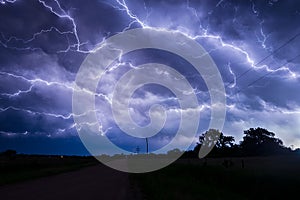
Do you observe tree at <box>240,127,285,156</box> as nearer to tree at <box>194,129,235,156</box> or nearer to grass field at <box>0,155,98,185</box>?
tree at <box>194,129,235,156</box>

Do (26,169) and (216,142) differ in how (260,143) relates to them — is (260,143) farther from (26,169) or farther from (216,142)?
(26,169)

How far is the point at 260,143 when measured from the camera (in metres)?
79.0

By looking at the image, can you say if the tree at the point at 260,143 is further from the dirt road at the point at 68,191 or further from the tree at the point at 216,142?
the dirt road at the point at 68,191

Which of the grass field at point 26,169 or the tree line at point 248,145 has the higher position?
the tree line at point 248,145

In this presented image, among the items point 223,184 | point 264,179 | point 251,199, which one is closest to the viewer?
point 251,199

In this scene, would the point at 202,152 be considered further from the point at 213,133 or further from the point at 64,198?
the point at 64,198

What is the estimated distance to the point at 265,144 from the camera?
74438 mm

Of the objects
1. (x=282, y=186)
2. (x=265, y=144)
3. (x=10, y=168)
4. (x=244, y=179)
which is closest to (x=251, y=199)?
(x=282, y=186)

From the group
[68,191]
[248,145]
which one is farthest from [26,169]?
[248,145]

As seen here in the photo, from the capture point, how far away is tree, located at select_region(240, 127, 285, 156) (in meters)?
70.8

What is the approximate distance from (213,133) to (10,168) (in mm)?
62735

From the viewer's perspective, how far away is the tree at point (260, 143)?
70.8m

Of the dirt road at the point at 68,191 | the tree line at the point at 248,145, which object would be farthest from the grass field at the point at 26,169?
the tree line at the point at 248,145

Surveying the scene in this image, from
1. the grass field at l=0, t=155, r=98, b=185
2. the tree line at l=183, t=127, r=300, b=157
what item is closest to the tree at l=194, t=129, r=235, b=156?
the tree line at l=183, t=127, r=300, b=157
